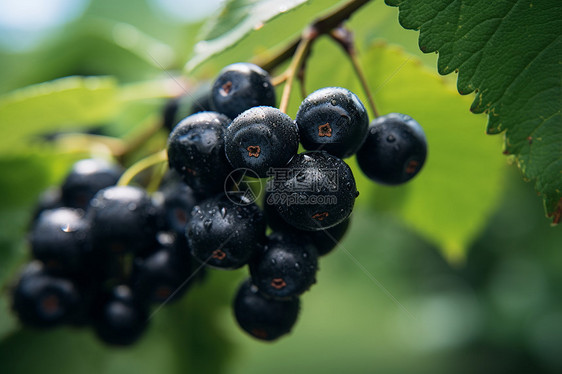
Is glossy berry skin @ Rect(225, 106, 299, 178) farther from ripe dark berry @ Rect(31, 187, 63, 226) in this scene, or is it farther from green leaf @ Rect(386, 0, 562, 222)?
ripe dark berry @ Rect(31, 187, 63, 226)

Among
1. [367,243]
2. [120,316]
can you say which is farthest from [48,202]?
[367,243]

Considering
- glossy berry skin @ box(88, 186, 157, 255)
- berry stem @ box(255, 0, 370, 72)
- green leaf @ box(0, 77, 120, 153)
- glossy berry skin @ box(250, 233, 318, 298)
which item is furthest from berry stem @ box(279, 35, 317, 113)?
green leaf @ box(0, 77, 120, 153)

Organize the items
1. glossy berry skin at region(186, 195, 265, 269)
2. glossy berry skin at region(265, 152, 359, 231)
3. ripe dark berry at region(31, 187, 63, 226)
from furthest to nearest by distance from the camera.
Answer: ripe dark berry at region(31, 187, 63, 226) → glossy berry skin at region(186, 195, 265, 269) → glossy berry skin at region(265, 152, 359, 231)

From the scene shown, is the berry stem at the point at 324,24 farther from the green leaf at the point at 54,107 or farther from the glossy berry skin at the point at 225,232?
the green leaf at the point at 54,107

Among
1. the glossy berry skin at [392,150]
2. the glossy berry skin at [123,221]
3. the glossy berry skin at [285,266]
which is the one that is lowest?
the glossy berry skin at [123,221]

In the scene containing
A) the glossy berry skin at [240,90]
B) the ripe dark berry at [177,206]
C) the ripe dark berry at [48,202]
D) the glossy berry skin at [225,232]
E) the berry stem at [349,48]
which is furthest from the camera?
the ripe dark berry at [48,202]

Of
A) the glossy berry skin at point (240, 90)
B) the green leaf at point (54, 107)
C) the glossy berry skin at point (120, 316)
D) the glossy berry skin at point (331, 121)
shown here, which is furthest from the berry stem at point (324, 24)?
the glossy berry skin at point (120, 316)

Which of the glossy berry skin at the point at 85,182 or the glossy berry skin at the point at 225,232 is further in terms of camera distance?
the glossy berry skin at the point at 85,182
